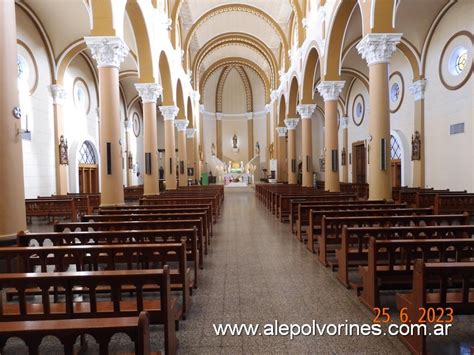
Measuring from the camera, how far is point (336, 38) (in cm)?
1236

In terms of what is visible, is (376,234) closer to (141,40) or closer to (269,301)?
(269,301)

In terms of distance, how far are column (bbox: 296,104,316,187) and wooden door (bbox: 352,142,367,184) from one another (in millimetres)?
7585

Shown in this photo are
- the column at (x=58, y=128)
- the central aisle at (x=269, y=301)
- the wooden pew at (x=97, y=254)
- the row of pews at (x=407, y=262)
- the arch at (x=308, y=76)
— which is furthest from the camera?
the arch at (x=308, y=76)

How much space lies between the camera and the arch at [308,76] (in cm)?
1581

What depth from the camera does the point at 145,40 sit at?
12.0 metres

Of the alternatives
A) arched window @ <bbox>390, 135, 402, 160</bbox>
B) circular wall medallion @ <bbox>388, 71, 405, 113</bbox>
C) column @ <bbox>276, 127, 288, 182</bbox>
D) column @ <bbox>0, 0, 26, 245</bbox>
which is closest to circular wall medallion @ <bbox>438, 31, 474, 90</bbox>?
circular wall medallion @ <bbox>388, 71, 405, 113</bbox>

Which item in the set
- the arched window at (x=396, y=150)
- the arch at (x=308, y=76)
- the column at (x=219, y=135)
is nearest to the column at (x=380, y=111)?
the arch at (x=308, y=76)

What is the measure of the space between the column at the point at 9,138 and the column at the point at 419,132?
50.3ft

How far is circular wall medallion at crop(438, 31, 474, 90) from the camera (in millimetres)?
12313

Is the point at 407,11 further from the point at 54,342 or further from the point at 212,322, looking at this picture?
the point at 54,342

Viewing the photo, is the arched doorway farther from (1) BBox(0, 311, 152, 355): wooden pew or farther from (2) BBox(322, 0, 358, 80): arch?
(1) BBox(0, 311, 152, 355): wooden pew

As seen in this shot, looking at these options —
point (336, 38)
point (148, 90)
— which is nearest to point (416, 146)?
point (336, 38)

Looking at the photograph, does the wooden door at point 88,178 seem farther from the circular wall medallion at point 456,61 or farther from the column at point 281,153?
the circular wall medallion at point 456,61

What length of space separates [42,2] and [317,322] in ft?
49.1
